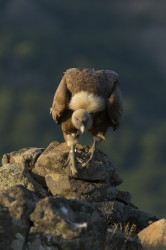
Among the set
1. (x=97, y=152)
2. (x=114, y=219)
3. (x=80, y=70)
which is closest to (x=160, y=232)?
(x=114, y=219)

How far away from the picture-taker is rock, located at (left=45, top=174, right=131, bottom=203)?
1341 centimetres

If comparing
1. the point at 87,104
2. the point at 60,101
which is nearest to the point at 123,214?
the point at 87,104

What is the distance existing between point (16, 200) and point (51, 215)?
59 centimetres

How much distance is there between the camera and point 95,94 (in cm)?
1409

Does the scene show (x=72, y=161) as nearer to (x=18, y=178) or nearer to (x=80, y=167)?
(x=80, y=167)

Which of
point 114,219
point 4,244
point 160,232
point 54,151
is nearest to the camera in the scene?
point 4,244

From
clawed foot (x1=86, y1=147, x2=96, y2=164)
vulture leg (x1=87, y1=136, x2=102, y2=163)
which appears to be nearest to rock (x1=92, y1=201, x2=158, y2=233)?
clawed foot (x1=86, y1=147, x2=96, y2=164)

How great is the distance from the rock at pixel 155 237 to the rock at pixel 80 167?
2.72 meters

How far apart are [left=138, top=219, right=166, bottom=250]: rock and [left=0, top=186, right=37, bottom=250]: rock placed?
314 cm

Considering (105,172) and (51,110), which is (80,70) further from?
(105,172)

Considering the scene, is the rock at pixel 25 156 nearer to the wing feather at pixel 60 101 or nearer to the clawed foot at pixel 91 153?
the wing feather at pixel 60 101

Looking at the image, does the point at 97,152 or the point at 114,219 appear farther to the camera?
the point at 97,152

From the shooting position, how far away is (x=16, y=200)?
7.62 metres

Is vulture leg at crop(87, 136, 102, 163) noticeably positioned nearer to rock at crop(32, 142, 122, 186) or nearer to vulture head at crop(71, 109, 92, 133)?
rock at crop(32, 142, 122, 186)
